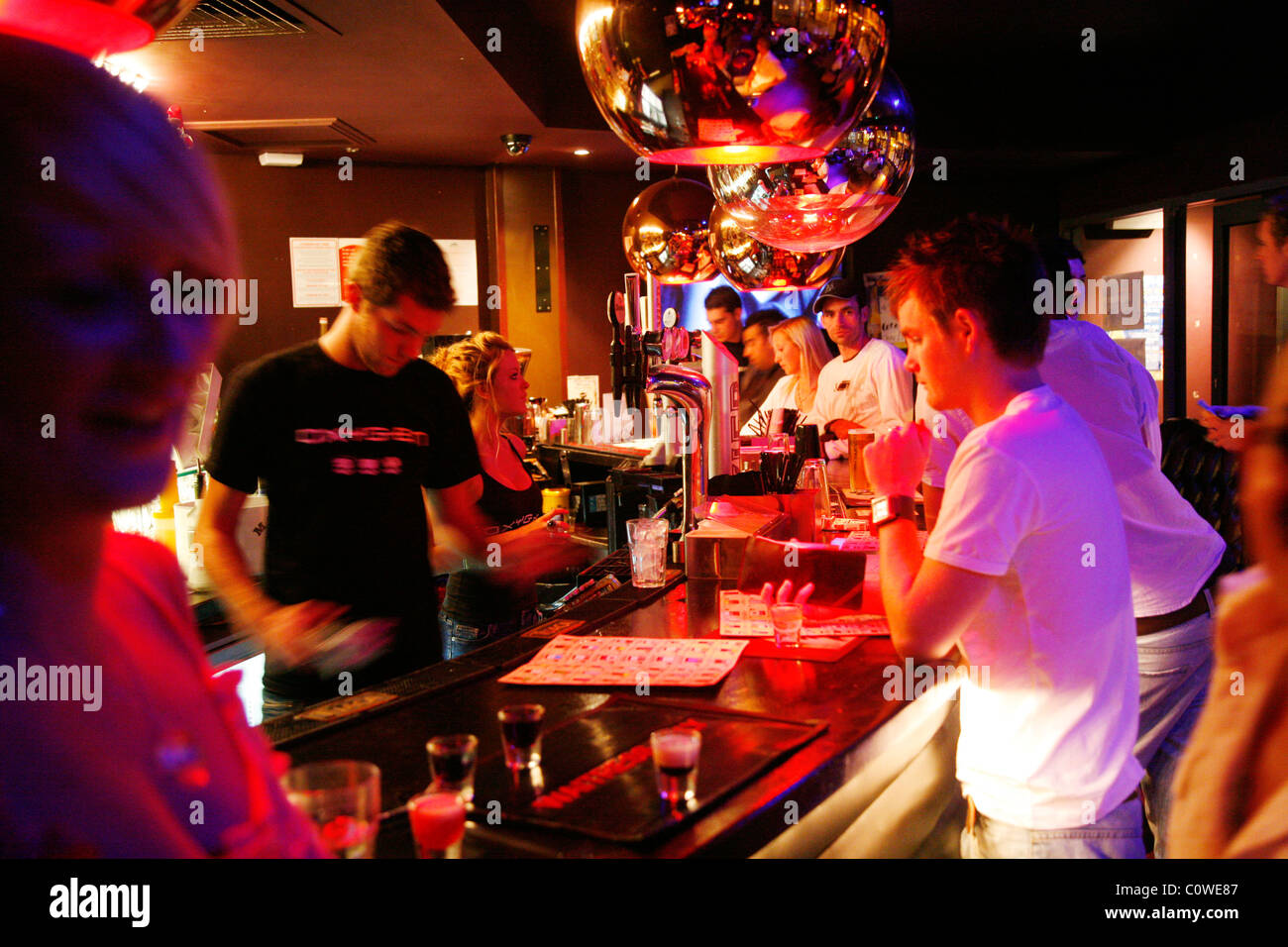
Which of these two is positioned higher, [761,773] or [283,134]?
[283,134]

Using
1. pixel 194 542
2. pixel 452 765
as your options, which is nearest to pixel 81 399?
pixel 452 765

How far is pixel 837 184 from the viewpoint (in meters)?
2.02

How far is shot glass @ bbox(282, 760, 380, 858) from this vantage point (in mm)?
1142

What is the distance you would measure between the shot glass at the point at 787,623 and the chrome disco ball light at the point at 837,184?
82 cm

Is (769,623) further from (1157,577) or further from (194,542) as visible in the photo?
(194,542)

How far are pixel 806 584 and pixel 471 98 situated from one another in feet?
14.1

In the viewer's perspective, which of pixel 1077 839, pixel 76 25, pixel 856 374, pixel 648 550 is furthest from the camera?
pixel 856 374

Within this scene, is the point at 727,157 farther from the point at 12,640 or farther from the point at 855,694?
the point at 12,640

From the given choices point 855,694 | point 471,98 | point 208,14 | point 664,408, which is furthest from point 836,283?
point 855,694

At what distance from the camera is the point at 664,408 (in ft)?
17.0

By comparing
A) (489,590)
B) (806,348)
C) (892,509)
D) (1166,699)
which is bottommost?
(1166,699)

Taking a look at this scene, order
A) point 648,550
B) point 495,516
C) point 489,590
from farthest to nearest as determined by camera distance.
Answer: point 495,516 < point 489,590 < point 648,550

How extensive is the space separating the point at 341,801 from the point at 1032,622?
1202 millimetres

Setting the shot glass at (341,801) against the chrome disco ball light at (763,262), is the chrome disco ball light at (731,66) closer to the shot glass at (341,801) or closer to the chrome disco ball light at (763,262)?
the shot glass at (341,801)
